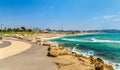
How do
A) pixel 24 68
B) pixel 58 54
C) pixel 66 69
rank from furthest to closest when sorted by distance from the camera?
pixel 58 54, pixel 24 68, pixel 66 69

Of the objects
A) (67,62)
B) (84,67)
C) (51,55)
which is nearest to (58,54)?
(51,55)

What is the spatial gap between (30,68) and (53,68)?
1.51 m

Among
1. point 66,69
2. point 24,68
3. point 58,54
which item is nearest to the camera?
point 66,69

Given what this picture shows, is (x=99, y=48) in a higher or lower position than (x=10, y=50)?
lower

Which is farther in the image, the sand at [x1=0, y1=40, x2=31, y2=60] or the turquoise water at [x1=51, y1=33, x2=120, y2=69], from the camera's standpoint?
the turquoise water at [x1=51, y1=33, x2=120, y2=69]

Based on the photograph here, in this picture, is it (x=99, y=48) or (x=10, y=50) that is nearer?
(x=10, y=50)

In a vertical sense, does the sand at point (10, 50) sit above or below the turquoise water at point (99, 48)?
above

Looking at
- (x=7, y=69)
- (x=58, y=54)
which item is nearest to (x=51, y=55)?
(x=58, y=54)

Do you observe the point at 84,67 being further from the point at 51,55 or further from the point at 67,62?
the point at 51,55

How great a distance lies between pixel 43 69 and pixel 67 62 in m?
1.77

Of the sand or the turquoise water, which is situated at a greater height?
the sand

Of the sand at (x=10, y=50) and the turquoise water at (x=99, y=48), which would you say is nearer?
the sand at (x=10, y=50)

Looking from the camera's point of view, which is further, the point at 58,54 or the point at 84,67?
the point at 58,54

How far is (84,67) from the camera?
13141mm
